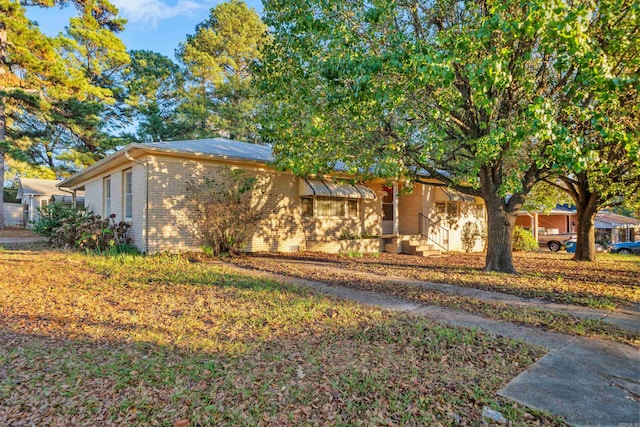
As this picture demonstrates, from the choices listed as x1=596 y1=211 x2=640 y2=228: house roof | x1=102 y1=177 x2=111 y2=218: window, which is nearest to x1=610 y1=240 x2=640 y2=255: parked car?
x1=596 y1=211 x2=640 y2=228: house roof

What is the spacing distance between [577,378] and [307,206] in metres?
11.4

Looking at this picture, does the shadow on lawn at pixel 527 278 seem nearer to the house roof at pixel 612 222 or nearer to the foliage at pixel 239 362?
the foliage at pixel 239 362

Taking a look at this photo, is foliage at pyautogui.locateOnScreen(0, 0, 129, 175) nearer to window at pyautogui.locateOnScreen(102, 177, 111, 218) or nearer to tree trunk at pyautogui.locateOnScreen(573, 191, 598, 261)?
window at pyautogui.locateOnScreen(102, 177, 111, 218)

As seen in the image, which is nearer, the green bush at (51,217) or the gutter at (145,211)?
the gutter at (145,211)

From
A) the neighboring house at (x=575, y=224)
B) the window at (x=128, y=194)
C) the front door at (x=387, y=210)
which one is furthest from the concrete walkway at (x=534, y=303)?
the neighboring house at (x=575, y=224)

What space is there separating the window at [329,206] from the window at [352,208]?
1.21 feet

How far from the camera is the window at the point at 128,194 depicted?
41.4 ft

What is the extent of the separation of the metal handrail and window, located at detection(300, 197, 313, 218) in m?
5.51

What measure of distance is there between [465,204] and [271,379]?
1670 centimetres

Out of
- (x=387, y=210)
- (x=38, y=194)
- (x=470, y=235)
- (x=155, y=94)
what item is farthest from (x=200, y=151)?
(x=38, y=194)

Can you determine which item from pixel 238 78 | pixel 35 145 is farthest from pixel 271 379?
pixel 35 145

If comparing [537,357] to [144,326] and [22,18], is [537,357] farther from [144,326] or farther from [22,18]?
[22,18]

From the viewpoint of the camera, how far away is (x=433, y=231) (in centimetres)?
1673

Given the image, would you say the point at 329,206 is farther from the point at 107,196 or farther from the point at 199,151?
the point at 107,196
